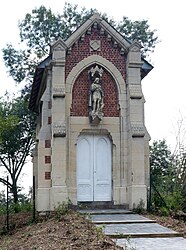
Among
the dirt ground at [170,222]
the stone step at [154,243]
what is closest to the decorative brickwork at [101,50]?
the dirt ground at [170,222]

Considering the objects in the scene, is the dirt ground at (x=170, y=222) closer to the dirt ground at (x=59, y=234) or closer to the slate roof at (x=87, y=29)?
the dirt ground at (x=59, y=234)

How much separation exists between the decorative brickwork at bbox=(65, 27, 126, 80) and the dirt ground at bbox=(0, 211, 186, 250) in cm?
634

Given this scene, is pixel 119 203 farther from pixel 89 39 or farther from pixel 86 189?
pixel 89 39

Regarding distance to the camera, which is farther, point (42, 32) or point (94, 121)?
point (42, 32)

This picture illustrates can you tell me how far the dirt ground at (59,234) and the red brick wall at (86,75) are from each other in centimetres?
447

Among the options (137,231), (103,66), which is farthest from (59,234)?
(103,66)

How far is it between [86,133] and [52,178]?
242 centimetres

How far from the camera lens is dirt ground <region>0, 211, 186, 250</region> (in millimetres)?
11723

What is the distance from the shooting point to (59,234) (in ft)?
44.0

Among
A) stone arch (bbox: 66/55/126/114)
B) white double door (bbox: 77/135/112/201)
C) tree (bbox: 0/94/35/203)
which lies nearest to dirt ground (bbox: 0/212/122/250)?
white double door (bbox: 77/135/112/201)

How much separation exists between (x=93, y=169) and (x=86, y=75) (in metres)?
3.81

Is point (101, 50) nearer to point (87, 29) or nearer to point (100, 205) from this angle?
point (87, 29)

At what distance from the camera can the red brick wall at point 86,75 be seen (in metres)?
19.6

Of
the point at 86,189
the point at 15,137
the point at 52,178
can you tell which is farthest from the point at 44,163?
the point at 15,137
